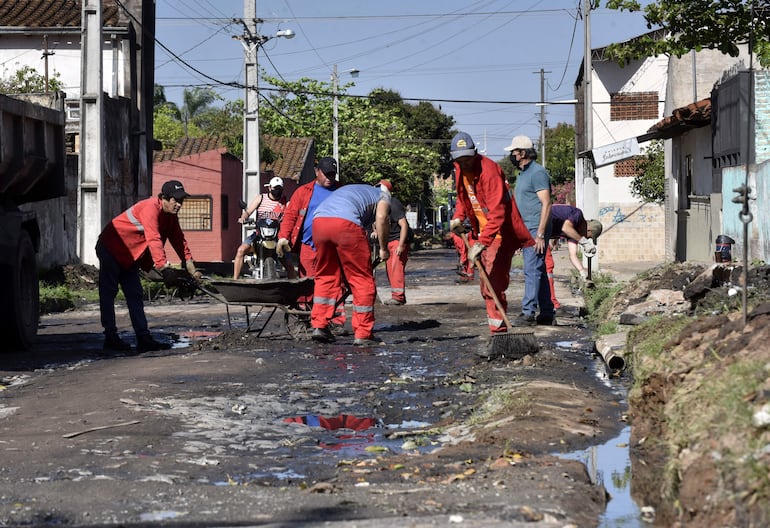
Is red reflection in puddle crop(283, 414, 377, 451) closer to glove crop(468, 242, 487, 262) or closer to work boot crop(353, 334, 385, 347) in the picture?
glove crop(468, 242, 487, 262)

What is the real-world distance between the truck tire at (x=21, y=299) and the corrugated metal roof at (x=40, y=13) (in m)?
29.3

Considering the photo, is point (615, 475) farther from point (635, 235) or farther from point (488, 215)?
point (635, 235)

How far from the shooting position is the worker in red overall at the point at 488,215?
11227mm

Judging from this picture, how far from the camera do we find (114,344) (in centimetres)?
1312

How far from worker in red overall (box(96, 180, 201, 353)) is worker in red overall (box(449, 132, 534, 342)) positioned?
3.07 meters

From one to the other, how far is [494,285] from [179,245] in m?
3.77

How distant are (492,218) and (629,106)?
3327 cm

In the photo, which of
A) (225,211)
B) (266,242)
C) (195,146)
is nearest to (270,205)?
(266,242)

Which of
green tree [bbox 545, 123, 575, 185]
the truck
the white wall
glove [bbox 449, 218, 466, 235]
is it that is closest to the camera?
glove [bbox 449, 218, 466, 235]

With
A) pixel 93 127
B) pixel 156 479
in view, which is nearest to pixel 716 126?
pixel 93 127

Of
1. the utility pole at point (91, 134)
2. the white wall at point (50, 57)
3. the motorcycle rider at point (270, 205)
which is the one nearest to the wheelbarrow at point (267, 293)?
the motorcycle rider at point (270, 205)

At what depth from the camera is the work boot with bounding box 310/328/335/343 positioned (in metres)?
12.8

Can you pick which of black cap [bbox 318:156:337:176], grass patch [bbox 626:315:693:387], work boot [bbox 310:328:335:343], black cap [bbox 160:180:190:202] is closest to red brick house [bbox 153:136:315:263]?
black cap [bbox 318:156:337:176]

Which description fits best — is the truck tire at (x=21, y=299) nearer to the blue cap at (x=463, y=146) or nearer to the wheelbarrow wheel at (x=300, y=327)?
the wheelbarrow wheel at (x=300, y=327)
